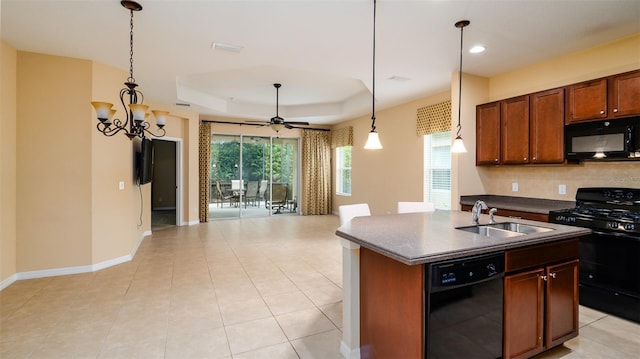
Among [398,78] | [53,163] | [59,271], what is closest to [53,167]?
[53,163]

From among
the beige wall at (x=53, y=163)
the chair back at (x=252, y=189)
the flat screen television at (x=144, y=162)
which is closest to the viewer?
the beige wall at (x=53, y=163)

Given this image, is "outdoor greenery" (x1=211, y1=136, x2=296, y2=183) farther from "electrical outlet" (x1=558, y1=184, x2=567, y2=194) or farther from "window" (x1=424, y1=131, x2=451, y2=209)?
"electrical outlet" (x1=558, y1=184, x2=567, y2=194)

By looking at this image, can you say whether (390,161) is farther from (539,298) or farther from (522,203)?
(539,298)

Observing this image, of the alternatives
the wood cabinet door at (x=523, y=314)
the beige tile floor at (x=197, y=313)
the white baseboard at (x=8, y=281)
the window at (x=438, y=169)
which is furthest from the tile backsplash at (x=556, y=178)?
the white baseboard at (x=8, y=281)

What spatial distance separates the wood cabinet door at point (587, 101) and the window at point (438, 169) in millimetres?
1995

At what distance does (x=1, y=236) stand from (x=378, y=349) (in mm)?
4235

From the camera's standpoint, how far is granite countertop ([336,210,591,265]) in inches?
64.6

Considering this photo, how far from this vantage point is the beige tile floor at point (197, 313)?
233 cm

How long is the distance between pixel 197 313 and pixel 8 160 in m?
2.93

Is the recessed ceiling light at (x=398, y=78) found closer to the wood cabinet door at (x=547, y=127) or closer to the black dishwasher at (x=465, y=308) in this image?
the wood cabinet door at (x=547, y=127)

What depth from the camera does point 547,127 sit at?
3729 mm

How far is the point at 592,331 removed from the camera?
103 inches

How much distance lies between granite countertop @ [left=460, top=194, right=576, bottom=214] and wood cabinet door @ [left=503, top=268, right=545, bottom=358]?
1.76m

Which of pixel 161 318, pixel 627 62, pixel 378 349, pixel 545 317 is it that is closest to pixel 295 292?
pixel 161 318
